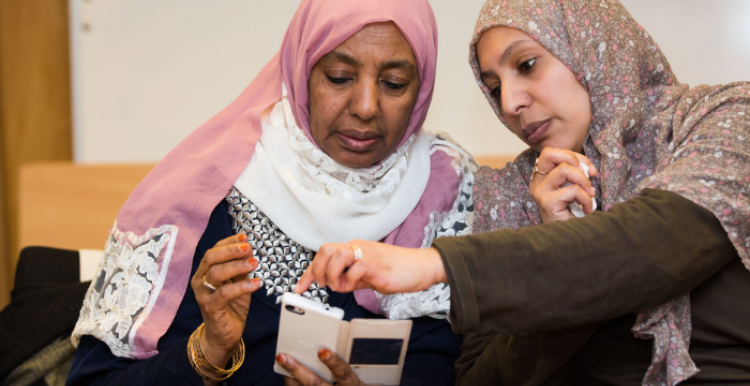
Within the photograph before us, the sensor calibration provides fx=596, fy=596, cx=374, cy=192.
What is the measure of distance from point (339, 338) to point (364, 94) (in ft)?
2.10

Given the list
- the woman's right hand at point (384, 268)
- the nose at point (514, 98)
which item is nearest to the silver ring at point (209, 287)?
the woman's right hand at point (384, 268)

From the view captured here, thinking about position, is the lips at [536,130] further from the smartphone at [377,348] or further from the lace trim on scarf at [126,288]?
the lace trim on scarf at [126,288]

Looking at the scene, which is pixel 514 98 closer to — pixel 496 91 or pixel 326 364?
pixel 496 91

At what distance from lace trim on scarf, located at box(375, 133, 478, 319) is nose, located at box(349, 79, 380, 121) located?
1.22ft

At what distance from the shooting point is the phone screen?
1165 mm

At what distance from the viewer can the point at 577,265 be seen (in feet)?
2.96

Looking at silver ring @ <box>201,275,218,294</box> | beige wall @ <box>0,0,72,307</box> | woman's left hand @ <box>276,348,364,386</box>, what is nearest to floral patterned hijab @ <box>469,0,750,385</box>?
woman's left hand @ <box>276,348,364,386</box>

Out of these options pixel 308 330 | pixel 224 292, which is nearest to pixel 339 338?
pixel 308 330

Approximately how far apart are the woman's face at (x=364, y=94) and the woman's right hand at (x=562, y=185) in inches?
16.8

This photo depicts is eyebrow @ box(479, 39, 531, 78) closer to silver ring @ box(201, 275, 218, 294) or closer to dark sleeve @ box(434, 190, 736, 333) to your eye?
dark sleeve @ box(434, 190, 736, 333)

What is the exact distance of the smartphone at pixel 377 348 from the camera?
1.14 m

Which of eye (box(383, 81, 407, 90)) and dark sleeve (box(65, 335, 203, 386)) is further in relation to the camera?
eye (box(383, 81, 407, 90))

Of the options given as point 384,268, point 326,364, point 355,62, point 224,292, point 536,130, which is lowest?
point 326,364

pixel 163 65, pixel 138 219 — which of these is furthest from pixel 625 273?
pixel 163 65
